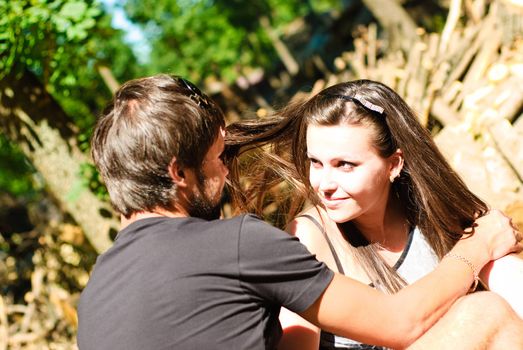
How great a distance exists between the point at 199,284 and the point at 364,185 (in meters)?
1.06

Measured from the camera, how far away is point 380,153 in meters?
2.75

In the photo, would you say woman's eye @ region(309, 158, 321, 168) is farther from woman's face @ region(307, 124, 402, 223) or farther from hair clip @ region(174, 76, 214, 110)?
hair clip @ region(174, 76, 214, 110)

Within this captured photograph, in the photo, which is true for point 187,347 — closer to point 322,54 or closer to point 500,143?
point 500,143

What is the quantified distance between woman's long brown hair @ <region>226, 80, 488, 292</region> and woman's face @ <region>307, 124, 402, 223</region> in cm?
5

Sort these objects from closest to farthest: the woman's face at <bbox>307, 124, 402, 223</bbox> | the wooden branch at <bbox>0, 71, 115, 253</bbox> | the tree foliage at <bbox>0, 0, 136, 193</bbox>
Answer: the woman's face at <bbox>307, 124, 402, 223</bbox>
the tree foliage at <bbox>0, 0, 136, 193</bbox>
the wooden branch at <bbox>0, 71, 115, 253</bbox>

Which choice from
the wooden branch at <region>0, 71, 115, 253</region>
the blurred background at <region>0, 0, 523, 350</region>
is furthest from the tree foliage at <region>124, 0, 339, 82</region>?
the wooden branch at <region>0, 71, 115, 253</region>

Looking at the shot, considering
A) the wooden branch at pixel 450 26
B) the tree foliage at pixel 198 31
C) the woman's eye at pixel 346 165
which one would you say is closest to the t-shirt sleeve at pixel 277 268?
the woman's eye at pixel 346 165

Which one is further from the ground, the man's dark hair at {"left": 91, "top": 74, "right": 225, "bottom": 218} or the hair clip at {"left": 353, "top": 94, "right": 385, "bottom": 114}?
the man's dark hair at {"left": 91, "top": 74, "right": 225, "bottom": 218}

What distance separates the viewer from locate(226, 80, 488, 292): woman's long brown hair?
2756 millimetres

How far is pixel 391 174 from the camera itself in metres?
2.87

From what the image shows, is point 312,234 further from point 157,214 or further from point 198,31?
point 198,31

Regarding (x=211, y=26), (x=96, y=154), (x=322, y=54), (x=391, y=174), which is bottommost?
(x=322, y=54)

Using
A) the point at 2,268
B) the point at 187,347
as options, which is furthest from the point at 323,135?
the point at 2,268

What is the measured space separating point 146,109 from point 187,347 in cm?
76
